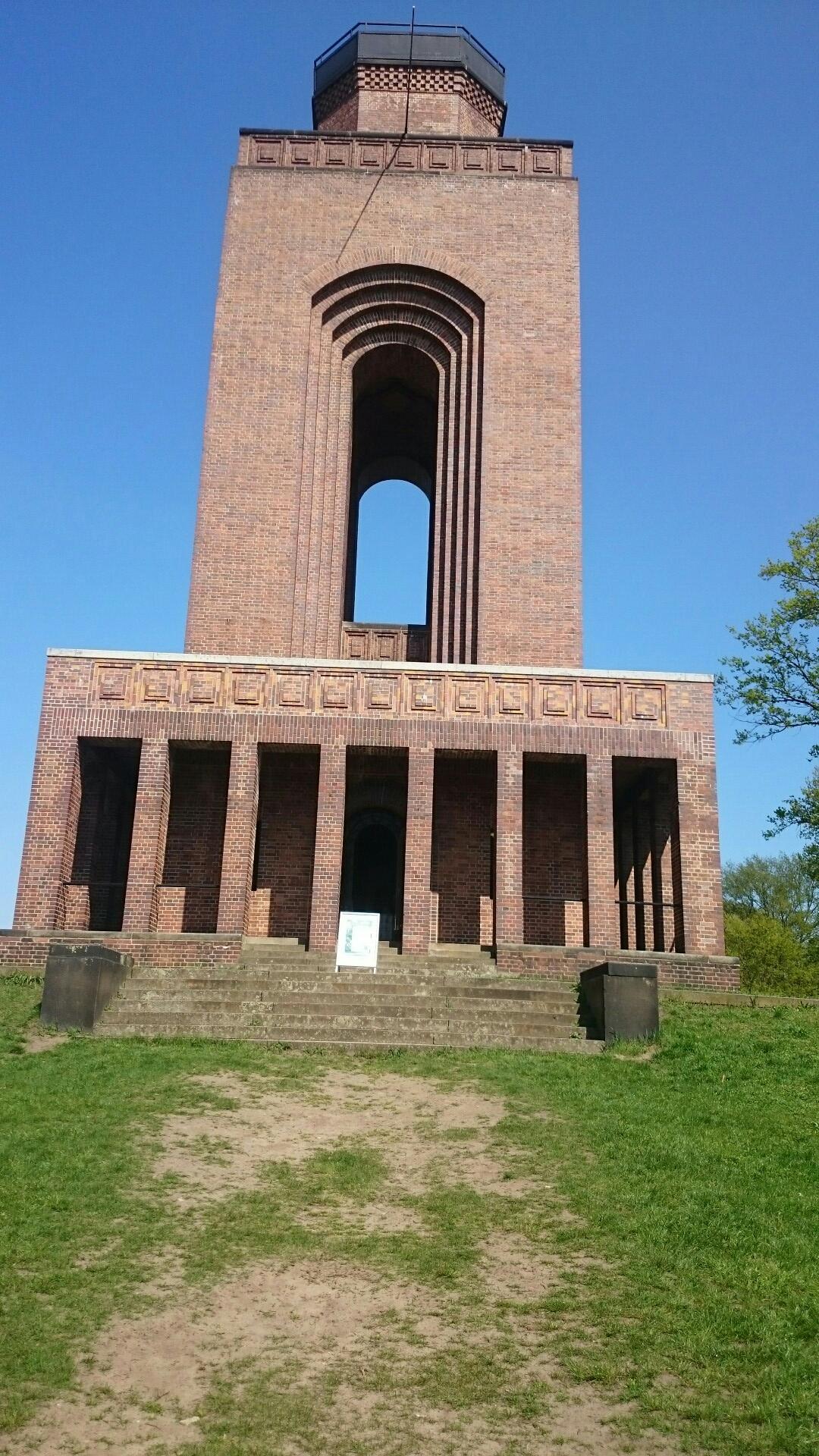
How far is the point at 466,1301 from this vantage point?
6434 millimetres

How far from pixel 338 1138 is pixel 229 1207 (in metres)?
1.85

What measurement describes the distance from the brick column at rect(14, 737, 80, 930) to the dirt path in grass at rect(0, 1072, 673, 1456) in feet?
32.6

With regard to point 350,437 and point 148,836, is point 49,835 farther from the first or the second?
point 350,437

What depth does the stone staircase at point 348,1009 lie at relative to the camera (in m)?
13.2

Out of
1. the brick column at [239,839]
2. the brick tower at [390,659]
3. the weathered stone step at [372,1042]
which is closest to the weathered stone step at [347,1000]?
the weathered stone step at [372,1042]

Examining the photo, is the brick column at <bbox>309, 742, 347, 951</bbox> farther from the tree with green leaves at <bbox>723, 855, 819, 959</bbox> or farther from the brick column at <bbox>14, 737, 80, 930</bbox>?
the tree with green leaves at <bbox>723, 855, 819, 959</bbox>

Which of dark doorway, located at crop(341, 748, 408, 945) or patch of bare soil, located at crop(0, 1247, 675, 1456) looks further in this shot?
dark doorway, located at crop(341, 748, 408, 945)

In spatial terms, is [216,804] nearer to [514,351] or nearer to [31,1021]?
[31,1021]

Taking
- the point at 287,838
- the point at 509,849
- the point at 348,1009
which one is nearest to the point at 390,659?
the point at 287,838

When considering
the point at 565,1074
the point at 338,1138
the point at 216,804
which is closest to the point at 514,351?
the point at 216,804

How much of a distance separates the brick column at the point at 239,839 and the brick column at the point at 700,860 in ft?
22.6

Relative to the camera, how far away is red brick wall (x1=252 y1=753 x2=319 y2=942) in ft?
64.3

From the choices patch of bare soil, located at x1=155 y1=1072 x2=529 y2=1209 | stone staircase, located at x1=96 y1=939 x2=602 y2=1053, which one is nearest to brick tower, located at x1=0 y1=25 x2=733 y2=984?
stone staircase, located at x1=96 y1=939 x2=602 y2=1053

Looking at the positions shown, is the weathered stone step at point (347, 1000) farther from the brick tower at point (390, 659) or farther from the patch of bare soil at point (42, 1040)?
the brick tower at point (390, 659)
